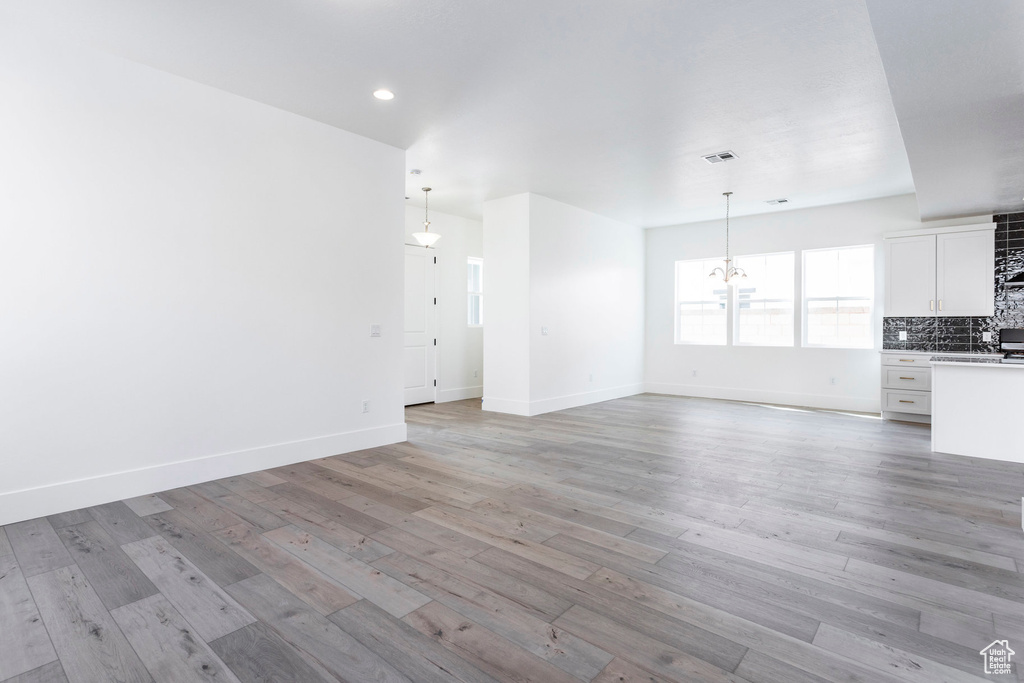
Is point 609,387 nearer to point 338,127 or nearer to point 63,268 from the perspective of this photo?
point 338,127

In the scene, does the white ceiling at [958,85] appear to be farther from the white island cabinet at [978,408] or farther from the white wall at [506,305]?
the white wall at [506,305]

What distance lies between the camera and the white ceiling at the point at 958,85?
2.32 meters

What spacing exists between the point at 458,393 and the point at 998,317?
285 inches

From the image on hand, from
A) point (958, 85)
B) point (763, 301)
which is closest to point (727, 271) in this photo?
point (763, 301)

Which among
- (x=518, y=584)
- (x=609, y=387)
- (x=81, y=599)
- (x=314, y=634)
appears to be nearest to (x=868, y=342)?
(x=609, y=387)

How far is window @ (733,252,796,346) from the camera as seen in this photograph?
7.81m

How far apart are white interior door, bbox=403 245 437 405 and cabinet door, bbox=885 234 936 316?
6368 mm

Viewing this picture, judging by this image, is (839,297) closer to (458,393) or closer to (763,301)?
(763,301)

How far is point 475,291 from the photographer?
8.52 meters

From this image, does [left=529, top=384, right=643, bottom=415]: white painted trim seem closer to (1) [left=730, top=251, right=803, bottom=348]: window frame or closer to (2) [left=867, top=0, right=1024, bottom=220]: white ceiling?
(1) [left=730, top=251, right=803, bottom=348]: window frame

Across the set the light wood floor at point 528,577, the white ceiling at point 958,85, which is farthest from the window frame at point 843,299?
the light wood floor at point 528,577

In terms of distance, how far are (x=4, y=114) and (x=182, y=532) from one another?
2.66 m

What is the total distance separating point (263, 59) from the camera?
3371 millimetres

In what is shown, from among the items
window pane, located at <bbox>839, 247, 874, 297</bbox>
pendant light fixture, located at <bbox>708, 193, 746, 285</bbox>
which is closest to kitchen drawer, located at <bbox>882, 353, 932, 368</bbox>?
window pane, located at <bbox>839, 247, 874, 297</bbox>
